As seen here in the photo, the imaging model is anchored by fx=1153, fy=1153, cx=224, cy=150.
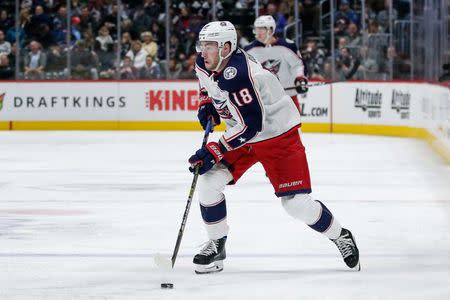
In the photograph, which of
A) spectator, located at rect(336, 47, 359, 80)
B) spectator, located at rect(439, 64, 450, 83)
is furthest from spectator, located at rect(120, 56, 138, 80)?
spectator, located at rect(439, 64, 450, 83)

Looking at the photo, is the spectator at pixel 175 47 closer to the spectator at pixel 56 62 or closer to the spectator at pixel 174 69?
the spectator at pixel 174 69

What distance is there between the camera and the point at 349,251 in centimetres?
519

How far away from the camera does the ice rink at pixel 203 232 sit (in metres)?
4.83

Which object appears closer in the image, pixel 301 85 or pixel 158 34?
pixel 301 85

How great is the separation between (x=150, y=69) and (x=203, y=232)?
34.7ft

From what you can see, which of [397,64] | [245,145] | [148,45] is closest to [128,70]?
[148,45]

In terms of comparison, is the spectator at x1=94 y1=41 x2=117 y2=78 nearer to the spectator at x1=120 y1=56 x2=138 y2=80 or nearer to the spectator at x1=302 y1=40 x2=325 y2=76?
the spectator at x1=120 y1=56 x2=138 y2=80

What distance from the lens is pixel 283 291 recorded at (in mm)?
4707

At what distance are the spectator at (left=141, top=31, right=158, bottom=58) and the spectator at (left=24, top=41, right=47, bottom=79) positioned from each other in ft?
4.84

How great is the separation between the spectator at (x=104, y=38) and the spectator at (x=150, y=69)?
61 cm

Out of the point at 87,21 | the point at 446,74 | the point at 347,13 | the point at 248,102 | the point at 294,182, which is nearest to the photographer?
the point at 248,102

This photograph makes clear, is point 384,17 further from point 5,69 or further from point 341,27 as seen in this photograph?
point 5,69

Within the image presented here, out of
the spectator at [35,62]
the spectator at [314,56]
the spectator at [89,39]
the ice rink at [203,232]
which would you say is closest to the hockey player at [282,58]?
the ice rink at [203,232]

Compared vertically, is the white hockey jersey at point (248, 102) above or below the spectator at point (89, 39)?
below
